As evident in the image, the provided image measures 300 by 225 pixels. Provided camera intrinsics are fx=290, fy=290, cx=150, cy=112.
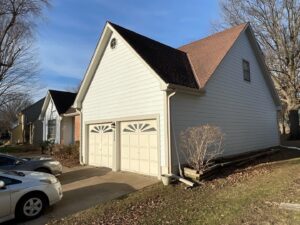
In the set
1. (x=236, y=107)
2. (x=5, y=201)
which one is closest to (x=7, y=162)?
(x=5, y=201)

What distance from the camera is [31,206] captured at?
7.89 m

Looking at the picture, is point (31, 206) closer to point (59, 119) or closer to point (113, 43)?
point (113, 43)

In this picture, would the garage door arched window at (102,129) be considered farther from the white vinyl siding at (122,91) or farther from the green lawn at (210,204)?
the green lawn at (210,204)

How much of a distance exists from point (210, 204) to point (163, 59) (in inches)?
310

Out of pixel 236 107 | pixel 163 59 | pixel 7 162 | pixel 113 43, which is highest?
pixel 113 43

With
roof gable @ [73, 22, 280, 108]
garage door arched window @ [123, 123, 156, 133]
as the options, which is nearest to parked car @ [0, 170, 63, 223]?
garage door arched window @ [123, 123, 156, 133]

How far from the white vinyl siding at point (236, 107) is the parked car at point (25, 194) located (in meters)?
5.58

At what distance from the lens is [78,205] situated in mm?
8953

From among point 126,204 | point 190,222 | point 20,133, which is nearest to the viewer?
point 190,222

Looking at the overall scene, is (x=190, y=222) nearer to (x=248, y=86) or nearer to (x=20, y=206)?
(x=20, y=206)

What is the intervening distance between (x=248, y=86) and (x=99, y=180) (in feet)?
35.4

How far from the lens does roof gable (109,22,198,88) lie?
41.2ft

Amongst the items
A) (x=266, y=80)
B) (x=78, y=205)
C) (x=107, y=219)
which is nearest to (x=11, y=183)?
(x=78, y=205)

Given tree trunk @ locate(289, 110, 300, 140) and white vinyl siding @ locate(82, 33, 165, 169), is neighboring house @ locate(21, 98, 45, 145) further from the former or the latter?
tree trunk @ locate(289, 110, 300, 140)
